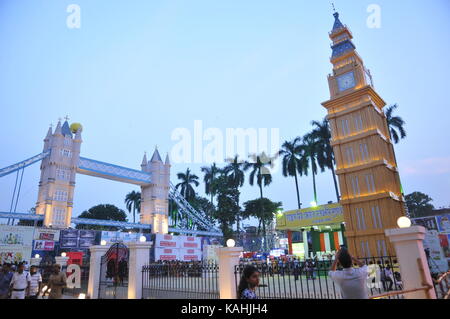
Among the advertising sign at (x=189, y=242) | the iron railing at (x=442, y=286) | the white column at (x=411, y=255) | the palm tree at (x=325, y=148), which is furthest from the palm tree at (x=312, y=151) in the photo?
the white column at (x=411, y=255)

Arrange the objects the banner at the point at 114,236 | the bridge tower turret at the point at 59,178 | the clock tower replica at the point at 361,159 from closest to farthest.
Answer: the clock tower replica at the point at 361,159 → the banner at the point at 114,236 → the bridge tower turret at the point at 59,178

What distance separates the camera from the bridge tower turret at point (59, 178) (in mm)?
31375

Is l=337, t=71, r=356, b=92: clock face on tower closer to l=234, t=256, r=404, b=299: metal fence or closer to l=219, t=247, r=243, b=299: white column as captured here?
l=234, t=256, r=404, b=299: metal fence

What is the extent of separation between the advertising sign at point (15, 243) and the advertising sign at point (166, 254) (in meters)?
12.8

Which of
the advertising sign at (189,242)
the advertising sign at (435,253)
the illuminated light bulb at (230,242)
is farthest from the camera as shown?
the advertising sign at (189,242)

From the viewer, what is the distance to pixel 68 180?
3369 centimetres

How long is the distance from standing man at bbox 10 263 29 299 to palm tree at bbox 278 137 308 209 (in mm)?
33459

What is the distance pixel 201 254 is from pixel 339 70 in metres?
26.9

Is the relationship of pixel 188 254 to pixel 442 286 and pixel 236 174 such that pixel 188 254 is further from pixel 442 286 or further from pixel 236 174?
pixel 442 286

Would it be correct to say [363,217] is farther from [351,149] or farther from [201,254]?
[201,254]

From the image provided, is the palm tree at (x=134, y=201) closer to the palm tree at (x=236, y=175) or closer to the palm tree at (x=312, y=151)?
the palm tree at (x=236, y=175)

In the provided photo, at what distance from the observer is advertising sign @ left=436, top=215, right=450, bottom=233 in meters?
16.6
